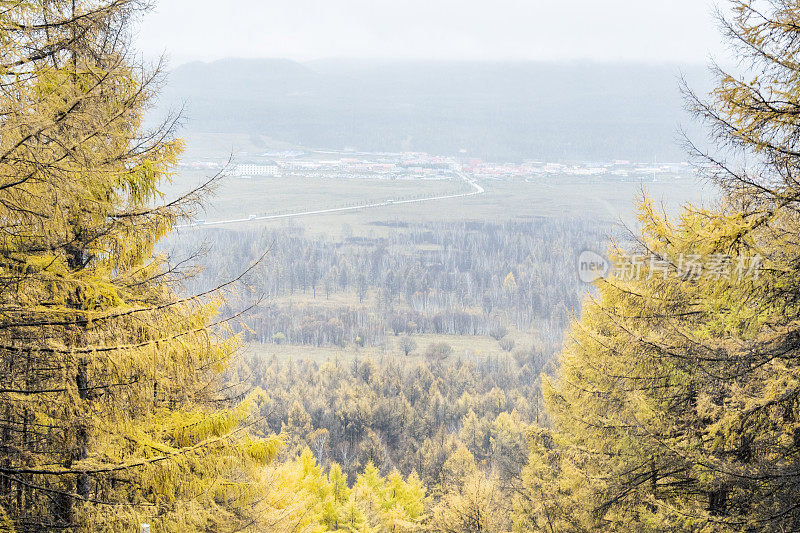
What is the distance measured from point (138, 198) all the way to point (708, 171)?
5.35 m

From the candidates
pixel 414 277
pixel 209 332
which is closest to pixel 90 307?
pixel 209 332

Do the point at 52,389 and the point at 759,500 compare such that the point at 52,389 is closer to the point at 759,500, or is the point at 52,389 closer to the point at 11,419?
the point at 11,419

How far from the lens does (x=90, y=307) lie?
4.73 metres

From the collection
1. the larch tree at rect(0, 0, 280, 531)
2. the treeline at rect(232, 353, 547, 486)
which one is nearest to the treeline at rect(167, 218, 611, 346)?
the treeline at rect(232, 353, 547, 486)

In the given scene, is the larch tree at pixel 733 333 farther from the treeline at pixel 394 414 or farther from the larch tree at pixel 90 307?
the treeline at pixel 394 414

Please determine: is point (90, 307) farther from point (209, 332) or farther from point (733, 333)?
point (733, 333)

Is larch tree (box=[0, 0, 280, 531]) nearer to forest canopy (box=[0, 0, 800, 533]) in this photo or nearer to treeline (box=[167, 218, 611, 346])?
forest canopy (box=[0, 0, 800, 533])

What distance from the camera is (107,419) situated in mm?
4309

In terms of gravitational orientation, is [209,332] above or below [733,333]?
above

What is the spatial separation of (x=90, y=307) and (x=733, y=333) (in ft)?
20.9

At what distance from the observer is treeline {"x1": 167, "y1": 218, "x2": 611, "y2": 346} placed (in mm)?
102688

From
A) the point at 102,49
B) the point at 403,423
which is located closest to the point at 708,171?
the point at 102,49

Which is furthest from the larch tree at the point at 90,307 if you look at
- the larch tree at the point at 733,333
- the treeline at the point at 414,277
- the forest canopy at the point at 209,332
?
the treeline at the point at 414,277

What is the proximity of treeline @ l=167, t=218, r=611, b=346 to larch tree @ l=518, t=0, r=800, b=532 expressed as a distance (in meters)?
77.7
